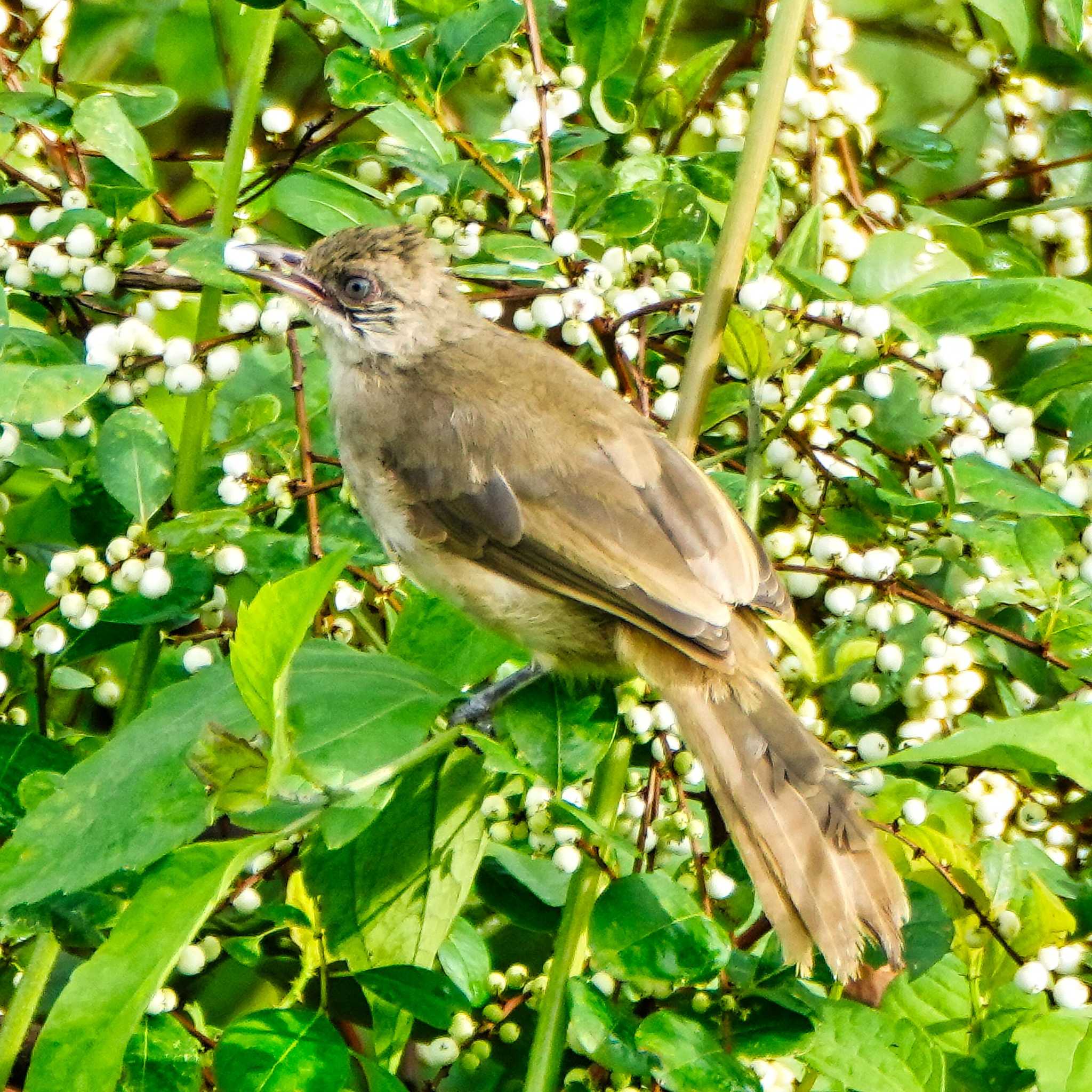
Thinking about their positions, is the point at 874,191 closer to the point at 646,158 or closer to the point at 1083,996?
the point at 646,158

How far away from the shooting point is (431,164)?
9.31ft

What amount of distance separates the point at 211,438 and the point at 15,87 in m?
0.72

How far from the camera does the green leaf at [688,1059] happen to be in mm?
2127

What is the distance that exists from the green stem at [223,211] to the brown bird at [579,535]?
1.03 feet

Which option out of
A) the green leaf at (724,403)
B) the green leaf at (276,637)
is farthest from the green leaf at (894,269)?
the green leaf at (276,637)

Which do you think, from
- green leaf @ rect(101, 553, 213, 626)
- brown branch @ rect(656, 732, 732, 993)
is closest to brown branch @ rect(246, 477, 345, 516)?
green leaf @ rect(101, 553, 213, 626)

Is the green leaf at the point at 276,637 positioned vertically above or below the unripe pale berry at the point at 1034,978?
above

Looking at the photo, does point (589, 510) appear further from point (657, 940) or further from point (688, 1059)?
point (688, 1059)

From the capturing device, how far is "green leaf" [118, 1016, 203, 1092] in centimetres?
236

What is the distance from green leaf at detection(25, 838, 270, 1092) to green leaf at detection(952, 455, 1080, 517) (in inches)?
46.9

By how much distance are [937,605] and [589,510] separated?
804 millimetres

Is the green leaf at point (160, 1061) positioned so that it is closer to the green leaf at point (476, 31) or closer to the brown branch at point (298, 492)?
the brown branch at point (298, 492)

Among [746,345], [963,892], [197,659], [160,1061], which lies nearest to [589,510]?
[746,345]

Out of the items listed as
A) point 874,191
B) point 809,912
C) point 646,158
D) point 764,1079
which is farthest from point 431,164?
point 764,1079
